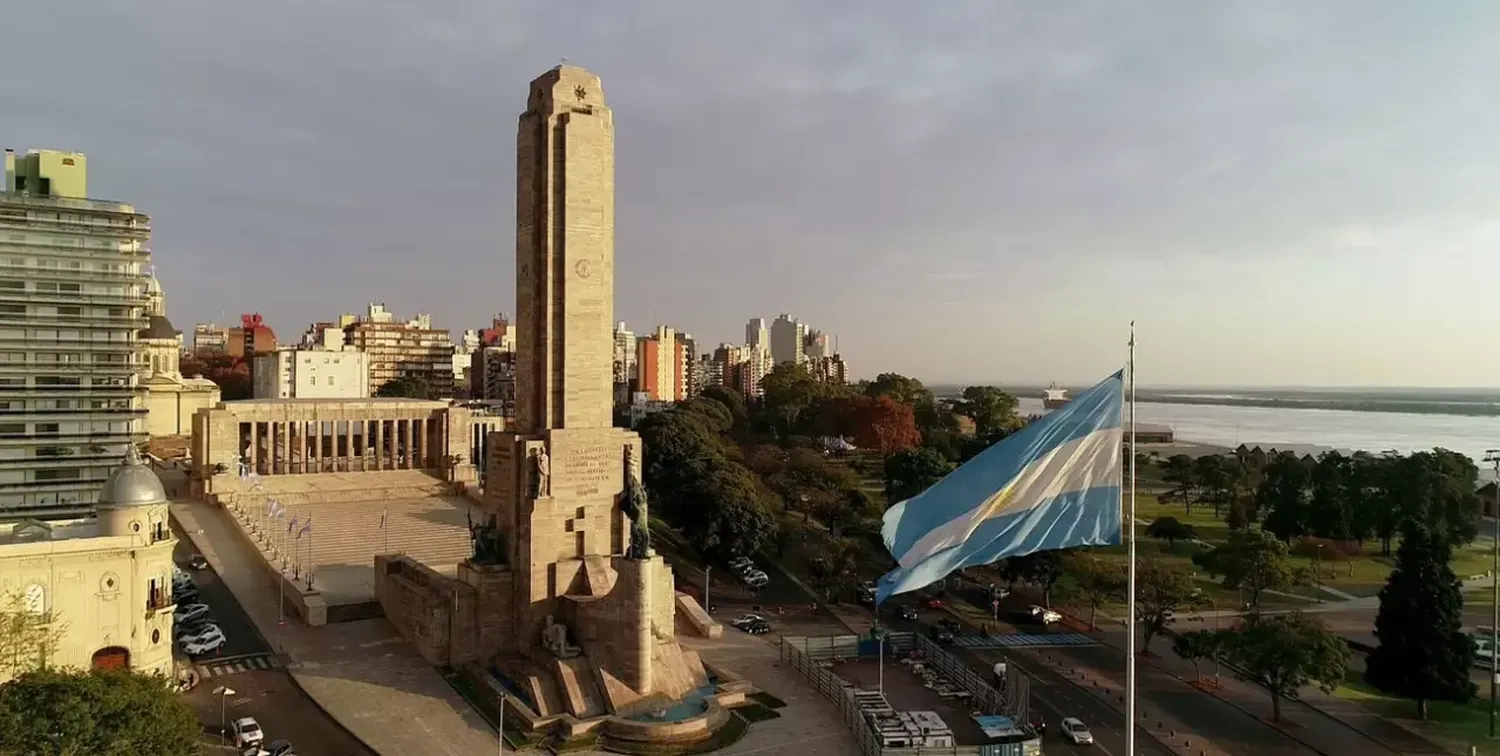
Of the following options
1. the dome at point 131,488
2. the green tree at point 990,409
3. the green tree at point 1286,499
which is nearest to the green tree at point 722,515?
the dome at point 131,488

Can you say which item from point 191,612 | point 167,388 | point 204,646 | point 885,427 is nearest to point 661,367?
point 885,427

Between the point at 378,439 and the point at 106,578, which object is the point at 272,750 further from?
the point at 378,439

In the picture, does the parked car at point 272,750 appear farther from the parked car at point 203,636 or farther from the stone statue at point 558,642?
the parked car at point 203,636

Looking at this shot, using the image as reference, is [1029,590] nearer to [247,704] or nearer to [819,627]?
[819,627]

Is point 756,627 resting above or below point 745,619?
below

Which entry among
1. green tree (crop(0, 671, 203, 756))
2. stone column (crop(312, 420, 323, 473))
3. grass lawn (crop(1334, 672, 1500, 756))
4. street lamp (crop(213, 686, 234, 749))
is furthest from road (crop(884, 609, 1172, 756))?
stone column (crop(312, 420, 323, 473))

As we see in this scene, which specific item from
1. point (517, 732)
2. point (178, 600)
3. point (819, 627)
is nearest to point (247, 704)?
point (517, 732)
